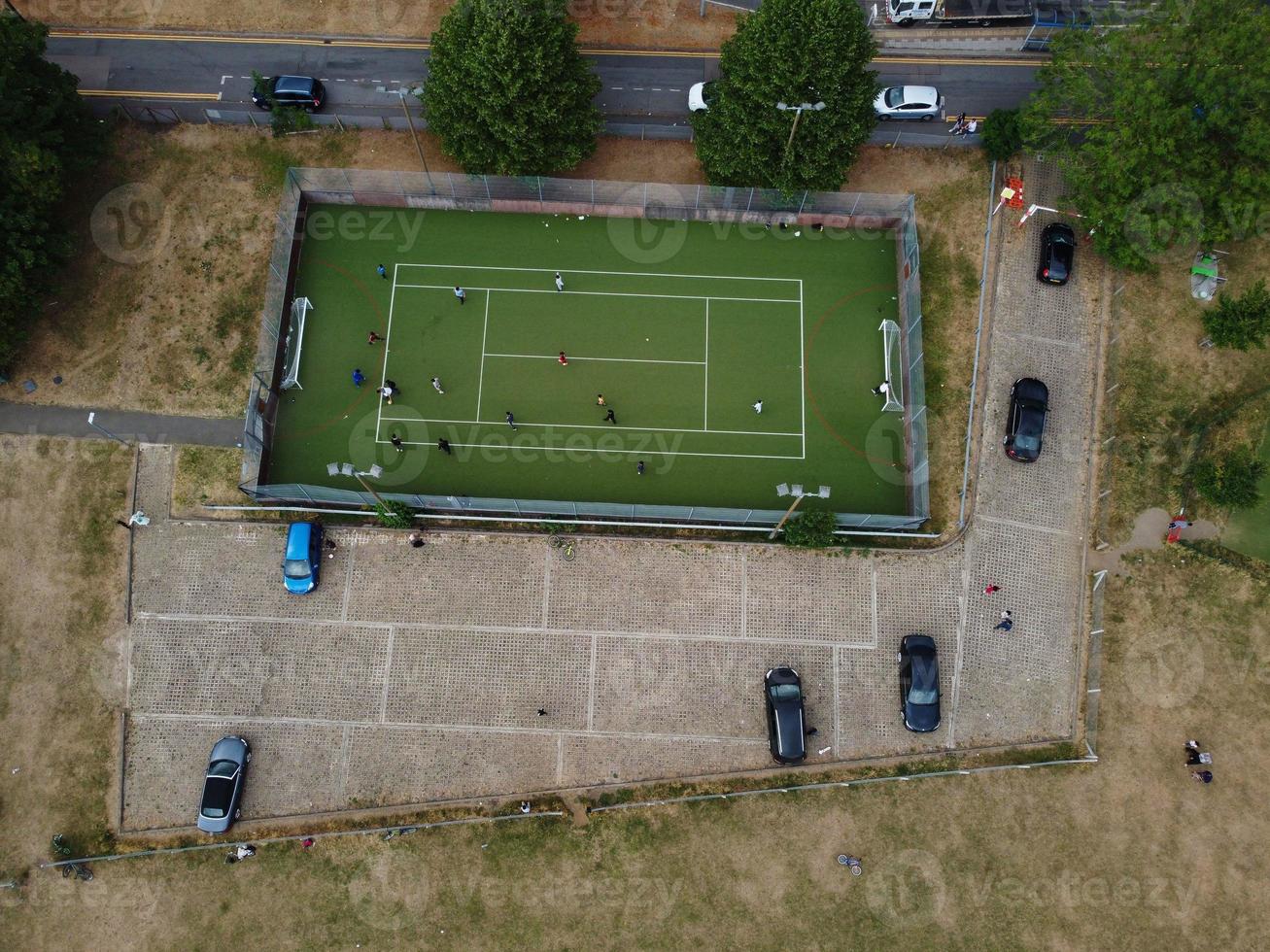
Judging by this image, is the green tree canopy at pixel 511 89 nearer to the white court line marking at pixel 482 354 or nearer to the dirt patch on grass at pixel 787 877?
the white court line marking at pixel 482 354

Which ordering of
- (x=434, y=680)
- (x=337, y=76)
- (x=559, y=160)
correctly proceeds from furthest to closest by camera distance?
(x=337, y=76)
(x=559, y=160)
(x=434, y=680)

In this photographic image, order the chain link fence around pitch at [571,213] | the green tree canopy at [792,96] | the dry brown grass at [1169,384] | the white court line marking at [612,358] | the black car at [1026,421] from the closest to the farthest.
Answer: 1. the green tree canopy at [792,96]
2. the chain link fence around pitch at [571,213]
3. the black car at [1026,421]
4. the dry brown grass at [1169,384]
5. the white court line marking at [612,358]

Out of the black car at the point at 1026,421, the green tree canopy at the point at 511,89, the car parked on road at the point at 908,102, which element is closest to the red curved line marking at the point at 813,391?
the black car at the point at 1026,421

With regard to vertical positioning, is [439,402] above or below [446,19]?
below

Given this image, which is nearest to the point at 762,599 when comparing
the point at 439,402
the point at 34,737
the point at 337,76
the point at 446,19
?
the point at 439,402

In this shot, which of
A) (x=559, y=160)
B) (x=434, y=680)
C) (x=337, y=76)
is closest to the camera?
(x=434, y=680)

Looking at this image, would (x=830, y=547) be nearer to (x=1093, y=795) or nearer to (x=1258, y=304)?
(x=1093, y=795)

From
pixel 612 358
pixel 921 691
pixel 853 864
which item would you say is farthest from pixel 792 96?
pixel 853 864
